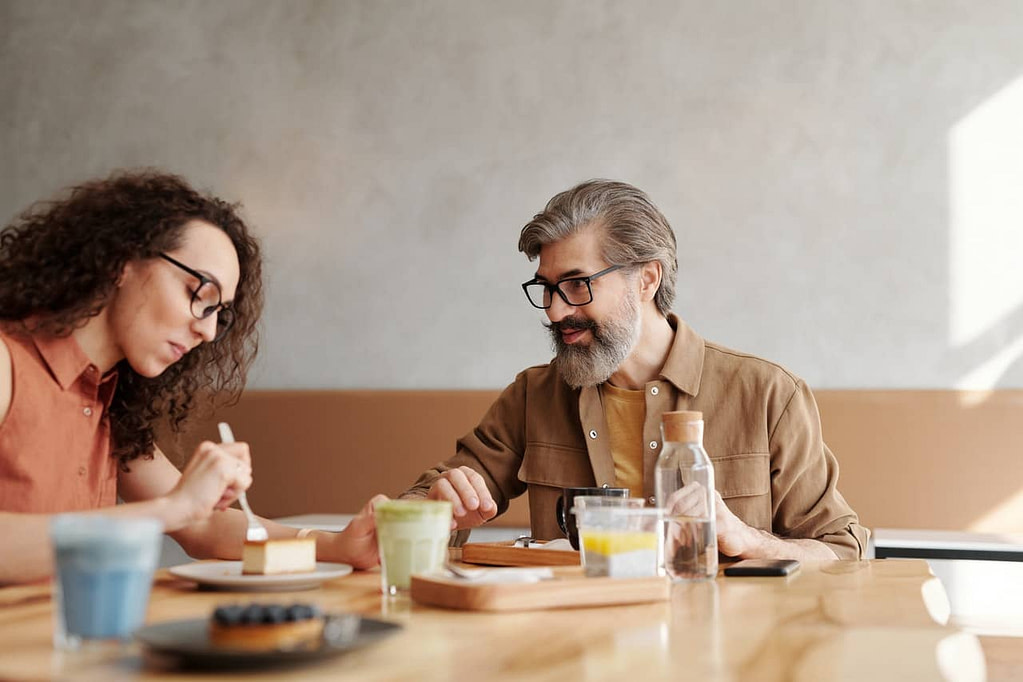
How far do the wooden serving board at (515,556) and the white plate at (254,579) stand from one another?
31cm

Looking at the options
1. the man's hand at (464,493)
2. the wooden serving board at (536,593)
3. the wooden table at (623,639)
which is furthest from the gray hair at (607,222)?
the wooden serving board at (536,593)

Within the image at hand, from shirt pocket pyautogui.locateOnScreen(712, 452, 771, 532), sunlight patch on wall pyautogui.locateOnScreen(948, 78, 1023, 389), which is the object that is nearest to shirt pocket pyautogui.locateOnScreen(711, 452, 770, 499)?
shirt pocket pyautogui.locateOnScreen(712, 452, 771, 532)

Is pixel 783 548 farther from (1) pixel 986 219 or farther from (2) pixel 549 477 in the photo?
(1) pixel 986 219

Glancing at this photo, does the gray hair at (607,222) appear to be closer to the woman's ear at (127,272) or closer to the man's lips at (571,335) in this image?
the man's lips at (571,335)

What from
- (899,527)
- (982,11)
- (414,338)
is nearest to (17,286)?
(414,338)

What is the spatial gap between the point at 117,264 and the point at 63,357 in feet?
0.53


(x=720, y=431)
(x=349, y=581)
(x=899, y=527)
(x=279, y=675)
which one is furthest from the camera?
(x=899, y=527)

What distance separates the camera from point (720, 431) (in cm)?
209

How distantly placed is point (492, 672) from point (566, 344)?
4.75ft

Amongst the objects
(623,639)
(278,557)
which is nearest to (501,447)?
(278,557)

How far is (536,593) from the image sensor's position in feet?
3.62

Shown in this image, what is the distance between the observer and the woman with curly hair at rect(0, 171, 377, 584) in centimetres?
154

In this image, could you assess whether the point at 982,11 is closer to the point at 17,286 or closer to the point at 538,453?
the point at 538,453

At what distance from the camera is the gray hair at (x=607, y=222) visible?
2.27 m
